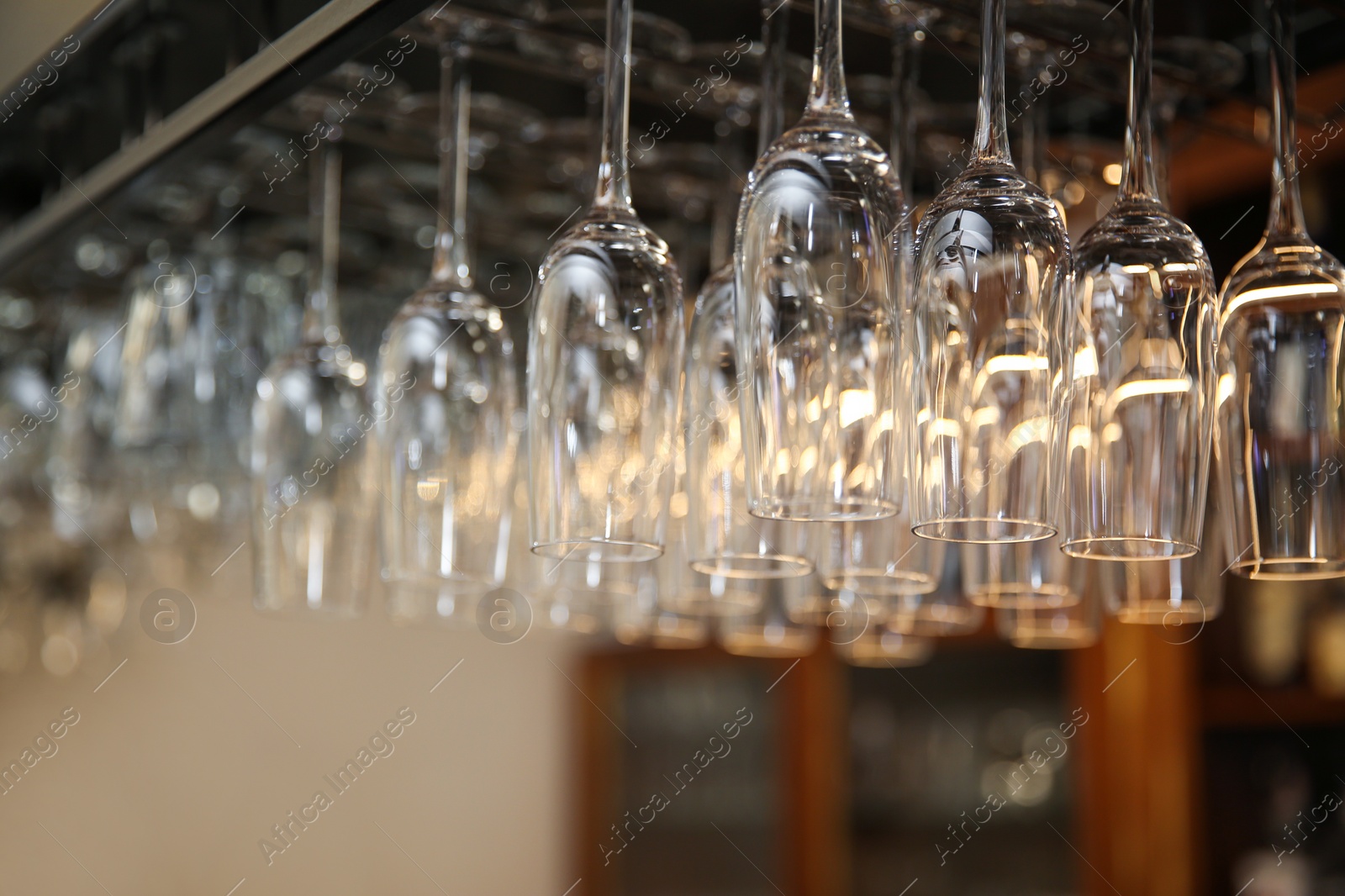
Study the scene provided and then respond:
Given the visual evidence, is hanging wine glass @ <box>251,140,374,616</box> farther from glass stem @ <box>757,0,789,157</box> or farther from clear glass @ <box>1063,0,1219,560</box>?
clear glass @ <box>1063,0,1219,560</box>

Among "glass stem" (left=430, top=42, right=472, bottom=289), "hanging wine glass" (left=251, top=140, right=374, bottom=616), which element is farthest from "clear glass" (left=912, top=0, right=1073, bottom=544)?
"hanging wine glass" (left=251, top=140, right=374, bottom=616)

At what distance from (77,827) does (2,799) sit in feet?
0.50

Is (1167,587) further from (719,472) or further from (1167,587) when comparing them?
(719,472)

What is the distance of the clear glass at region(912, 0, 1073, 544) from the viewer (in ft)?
1.61

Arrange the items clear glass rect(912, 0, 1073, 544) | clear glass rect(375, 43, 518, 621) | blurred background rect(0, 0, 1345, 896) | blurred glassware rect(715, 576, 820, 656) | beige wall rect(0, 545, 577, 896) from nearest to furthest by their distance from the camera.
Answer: clear glass rect(912, 0, 1073, 544), clear glass rect(375, 43, 518, 621), blurred background rect(0, 0, 1345, 896), blurred glassware rect(715, 576, 820, 656), beige wall rect(0, 545, 577, 896)

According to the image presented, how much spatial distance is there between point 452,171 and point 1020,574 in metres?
0.39

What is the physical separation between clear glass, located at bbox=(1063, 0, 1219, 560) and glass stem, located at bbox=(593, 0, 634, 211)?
0.20 m

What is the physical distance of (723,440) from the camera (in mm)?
748

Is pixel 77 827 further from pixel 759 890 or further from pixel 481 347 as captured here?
pixel 481 347

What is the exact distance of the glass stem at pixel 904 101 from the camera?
0.76 metres

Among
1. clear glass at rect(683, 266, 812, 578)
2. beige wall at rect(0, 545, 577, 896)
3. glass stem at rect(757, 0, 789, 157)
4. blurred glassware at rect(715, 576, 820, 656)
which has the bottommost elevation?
beige wall at rect(0, 545, 577, 896)

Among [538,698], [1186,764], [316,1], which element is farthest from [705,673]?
[316,1]

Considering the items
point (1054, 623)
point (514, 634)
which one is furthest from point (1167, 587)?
point (514, 634)

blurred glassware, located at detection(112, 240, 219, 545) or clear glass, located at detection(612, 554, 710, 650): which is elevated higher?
blurred glassware, located at detection(112, 240, 219, 545)
